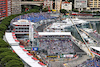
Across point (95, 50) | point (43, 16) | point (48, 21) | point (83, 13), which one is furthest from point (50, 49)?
point (83, 13)

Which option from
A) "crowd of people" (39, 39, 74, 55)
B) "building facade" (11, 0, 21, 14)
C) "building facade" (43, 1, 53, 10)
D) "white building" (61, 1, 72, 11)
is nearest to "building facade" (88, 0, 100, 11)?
"white building" (61, 1, 72, 11)

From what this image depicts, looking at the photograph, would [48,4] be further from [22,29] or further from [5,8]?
[22,29]

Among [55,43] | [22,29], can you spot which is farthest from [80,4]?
[55,43]

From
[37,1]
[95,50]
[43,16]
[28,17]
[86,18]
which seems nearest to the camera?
[95,50]

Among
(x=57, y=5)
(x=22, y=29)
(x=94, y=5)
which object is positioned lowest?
(x=22, y=29)

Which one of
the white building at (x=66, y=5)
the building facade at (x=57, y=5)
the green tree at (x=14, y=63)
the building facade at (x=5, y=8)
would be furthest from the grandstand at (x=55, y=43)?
the building facade at (x=57, y=5)

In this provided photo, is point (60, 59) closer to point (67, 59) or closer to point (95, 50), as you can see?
point (67, 59)

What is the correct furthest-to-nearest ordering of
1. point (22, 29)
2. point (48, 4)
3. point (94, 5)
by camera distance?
point (94, 5)
point (48, 4)
point (22, 29)

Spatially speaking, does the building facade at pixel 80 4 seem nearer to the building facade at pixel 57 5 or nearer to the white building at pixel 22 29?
the building facade at pixel 57 5
